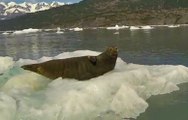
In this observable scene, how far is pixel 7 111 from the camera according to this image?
12867mm

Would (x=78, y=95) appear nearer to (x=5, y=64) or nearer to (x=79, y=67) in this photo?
(x=79, y=67)

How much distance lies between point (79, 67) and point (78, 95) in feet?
12.3

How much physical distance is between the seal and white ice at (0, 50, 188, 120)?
20.2 inches

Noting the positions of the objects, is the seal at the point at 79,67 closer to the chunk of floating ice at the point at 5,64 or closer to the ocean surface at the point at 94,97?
the ocean surface at the point at 94,97

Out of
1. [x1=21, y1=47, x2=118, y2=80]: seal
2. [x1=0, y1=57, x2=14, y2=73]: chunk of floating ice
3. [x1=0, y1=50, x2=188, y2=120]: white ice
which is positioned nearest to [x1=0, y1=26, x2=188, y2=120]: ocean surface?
[x1=0, y1=50, x2=188, y2=120]: white ice

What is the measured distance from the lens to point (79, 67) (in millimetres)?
17719

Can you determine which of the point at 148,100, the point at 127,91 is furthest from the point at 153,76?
the point at 127,91

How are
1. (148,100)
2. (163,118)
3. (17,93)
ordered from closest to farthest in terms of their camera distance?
(163,118)
(17,93)
(148,100)

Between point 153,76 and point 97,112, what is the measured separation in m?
5.18

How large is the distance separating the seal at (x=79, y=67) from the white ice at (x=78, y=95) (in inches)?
20.2

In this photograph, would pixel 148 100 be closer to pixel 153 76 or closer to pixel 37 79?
pixel 153 76

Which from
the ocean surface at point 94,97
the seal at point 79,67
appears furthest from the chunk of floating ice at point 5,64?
the ocean surface at point 94,97

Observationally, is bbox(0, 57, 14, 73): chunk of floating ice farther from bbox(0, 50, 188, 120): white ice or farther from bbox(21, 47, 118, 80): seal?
bbox(0, 50, 188, 120): white ice

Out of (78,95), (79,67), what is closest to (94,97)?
(78,95)
